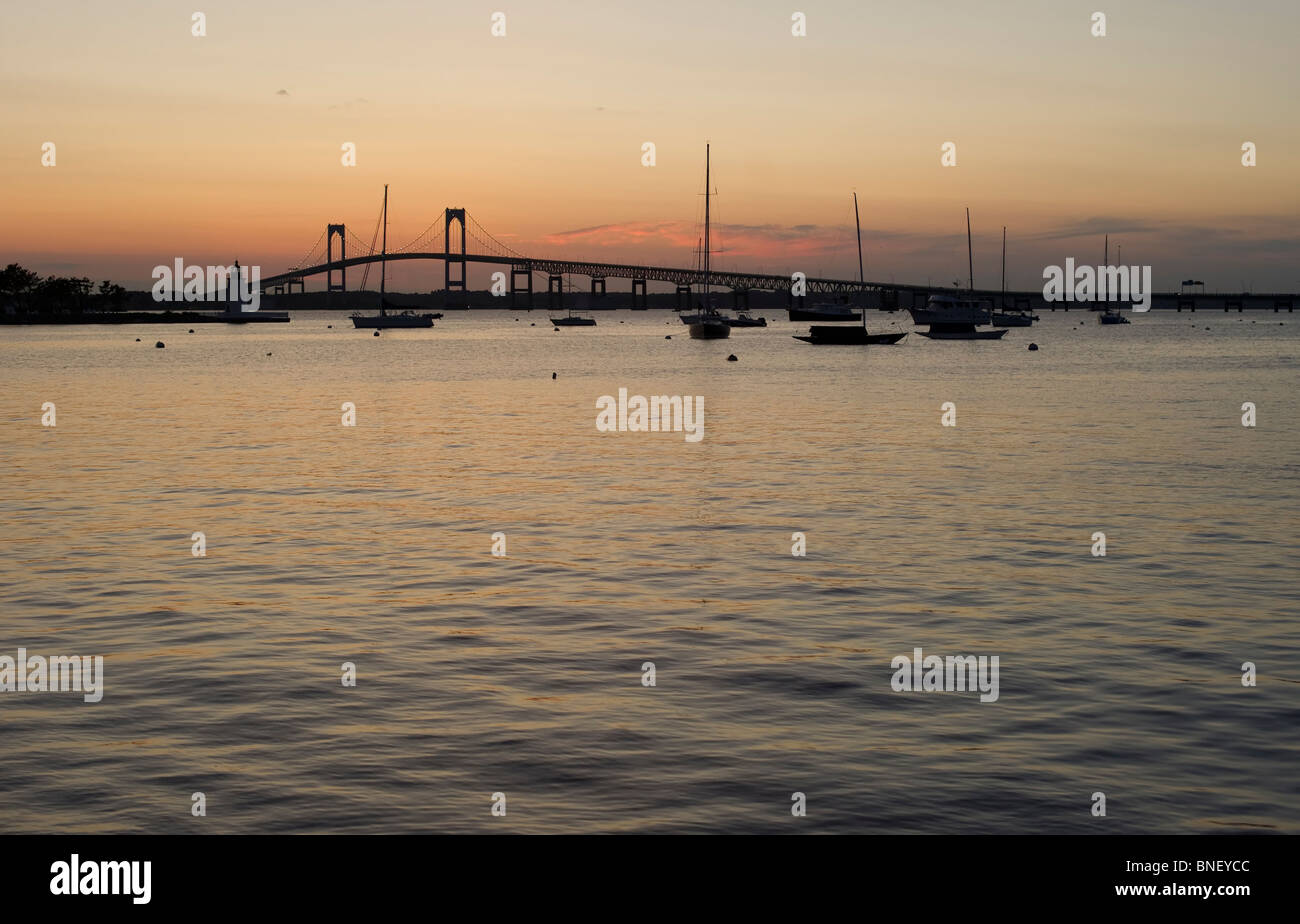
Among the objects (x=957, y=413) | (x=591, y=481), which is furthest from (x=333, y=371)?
(x=591, y=481)

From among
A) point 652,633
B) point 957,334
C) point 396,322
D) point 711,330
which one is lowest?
point 652,633

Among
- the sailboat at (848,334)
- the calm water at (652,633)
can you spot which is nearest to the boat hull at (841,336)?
the sailboat at (848,334)

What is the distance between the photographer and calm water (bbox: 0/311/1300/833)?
7.81m

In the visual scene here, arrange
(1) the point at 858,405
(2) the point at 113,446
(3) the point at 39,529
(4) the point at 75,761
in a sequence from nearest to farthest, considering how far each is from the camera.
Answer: (4) the point at 75,761
(3) the point at 39,529
(2) the point at 113,446
(1) the point at 858,405

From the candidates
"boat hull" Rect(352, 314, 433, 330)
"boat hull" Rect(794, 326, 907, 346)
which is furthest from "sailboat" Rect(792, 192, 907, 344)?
"boat hull" Rect(352, 314, 433, 330)

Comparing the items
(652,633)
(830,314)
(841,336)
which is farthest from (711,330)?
(652,633)

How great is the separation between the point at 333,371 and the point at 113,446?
42.2m

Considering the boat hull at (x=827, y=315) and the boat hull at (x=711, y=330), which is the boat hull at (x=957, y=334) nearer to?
the boat hull at (x=827, y=315)

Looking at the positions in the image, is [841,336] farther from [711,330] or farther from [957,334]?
[711,330]

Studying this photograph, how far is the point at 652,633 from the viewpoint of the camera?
1214cm

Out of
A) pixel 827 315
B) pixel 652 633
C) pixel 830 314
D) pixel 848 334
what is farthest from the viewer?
pixel 827 315
